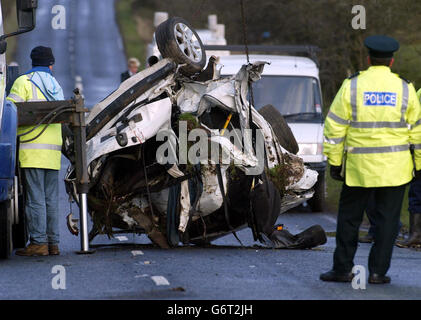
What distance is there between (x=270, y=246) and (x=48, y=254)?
221cm

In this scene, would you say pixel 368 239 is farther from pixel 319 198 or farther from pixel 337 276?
pixel 319 198

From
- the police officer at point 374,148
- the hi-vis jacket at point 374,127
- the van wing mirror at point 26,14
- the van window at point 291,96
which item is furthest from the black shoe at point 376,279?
the van window at point 291,96

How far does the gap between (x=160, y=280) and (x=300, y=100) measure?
9.20 metres

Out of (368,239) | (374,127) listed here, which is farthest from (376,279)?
(368,239)

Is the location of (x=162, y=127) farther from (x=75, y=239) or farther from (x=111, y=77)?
(x=111, y=77)

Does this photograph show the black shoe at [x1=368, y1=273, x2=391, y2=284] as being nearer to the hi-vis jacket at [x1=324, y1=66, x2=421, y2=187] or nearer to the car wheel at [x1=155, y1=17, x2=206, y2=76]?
the hi-vis jacket at [x1=324, y1=66, x2=421, y2=187]

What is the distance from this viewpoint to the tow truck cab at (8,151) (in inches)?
351

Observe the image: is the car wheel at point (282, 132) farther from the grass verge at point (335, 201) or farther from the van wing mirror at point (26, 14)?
the grass verge at point (335, 201)

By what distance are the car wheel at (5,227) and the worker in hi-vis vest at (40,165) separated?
40 cm

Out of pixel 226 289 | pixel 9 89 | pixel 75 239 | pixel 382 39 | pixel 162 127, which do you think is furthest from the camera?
pixel 75 239

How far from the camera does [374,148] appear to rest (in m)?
7.72

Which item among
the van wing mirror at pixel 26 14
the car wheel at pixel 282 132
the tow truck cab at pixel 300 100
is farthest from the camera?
the tow truck cab at pixel 300 100

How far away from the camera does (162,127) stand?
9828mm

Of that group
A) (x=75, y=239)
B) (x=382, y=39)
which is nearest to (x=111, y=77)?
(x=75, y=239)
